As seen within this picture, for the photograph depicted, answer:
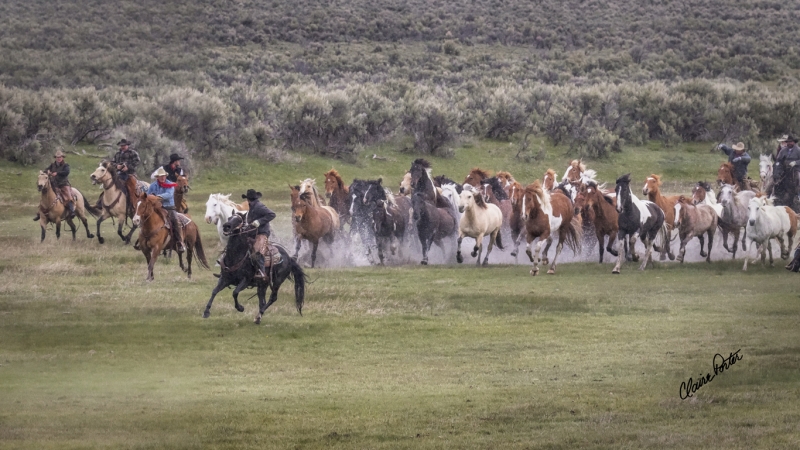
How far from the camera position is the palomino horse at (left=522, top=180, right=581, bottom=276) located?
842 inches

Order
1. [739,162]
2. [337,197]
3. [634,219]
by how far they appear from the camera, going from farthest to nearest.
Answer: [739,162]
[337,197]
[634,219]

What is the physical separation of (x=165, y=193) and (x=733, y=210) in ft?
38.6

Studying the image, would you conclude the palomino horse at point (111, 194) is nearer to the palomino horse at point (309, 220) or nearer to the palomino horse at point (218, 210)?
the palomino horse at point (309, 220)

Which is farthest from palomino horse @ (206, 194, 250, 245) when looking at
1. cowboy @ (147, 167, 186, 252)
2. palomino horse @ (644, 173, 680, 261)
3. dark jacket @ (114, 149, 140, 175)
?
palomino horse @ (644, 173, 680, 261)

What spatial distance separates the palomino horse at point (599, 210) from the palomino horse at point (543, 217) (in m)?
0.36

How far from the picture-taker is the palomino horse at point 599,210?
882 inches

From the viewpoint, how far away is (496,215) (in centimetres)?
2320

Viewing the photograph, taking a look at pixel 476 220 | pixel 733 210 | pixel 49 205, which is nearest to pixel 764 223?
pixel 733 210

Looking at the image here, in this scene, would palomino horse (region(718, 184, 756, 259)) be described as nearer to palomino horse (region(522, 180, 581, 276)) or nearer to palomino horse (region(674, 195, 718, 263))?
palomino horse (region(674, 195, 718, 263))

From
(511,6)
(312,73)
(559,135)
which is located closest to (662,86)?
(559,135)

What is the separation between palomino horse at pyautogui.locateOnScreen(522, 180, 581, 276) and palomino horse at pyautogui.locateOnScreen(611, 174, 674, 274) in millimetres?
1087

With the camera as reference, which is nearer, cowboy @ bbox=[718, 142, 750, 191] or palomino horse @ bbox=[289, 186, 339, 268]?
palomino horse @ bbox=[289, 186, 339, 268]

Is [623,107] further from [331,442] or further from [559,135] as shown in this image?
[331,442]

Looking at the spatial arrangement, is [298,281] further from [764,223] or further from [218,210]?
[764,223]
